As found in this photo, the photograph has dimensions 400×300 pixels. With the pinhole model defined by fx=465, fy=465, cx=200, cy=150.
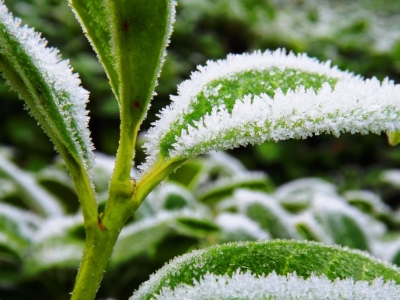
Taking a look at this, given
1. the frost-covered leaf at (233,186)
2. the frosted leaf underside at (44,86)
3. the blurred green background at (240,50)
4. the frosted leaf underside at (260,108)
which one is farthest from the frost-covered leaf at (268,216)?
the blurred green background at (240,50)

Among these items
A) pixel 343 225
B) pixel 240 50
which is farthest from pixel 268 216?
pixel 240 50

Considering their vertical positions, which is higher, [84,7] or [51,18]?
[51,18]

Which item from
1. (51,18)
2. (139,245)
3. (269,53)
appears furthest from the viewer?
(51,18)

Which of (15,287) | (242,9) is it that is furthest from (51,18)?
(15,287)

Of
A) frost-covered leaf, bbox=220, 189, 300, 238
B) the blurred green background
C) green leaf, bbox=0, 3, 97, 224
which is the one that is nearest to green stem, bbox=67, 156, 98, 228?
green leaf, bbox=0, 3, 97, 224

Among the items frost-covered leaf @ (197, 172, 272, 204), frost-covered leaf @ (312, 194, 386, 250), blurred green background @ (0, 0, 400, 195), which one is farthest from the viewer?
blurred green background @ (0, 0, 400, 195)

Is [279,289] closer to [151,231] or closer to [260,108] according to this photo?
[260,108]

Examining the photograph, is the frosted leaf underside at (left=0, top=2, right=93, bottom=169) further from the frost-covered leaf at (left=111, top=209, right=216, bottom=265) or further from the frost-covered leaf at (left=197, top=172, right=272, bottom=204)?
the frost-covered leaf at (left=197, top=172, right=272, bottom=204)

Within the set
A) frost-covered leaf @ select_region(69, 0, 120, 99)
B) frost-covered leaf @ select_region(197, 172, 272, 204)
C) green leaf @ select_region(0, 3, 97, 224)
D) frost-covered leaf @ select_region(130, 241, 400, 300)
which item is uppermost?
frost-covered leaf @ select_region(197, 172, 272, 204)

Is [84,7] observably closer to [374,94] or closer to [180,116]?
[180,116]
